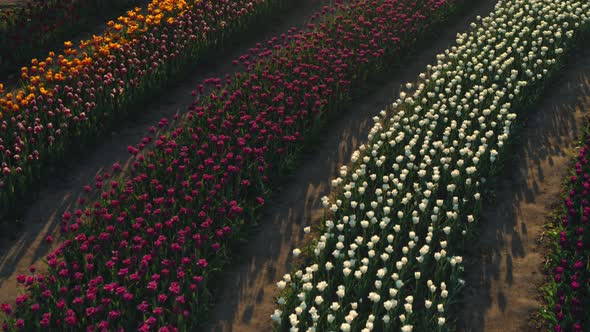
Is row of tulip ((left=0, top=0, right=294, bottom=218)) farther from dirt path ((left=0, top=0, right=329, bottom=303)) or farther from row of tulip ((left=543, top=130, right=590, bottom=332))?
row of tulip ((left=543, top=130, right=590, bottom=332))

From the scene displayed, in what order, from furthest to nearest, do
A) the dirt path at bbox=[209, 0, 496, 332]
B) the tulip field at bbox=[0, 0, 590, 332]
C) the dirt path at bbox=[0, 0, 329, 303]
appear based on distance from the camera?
the dirt path at bbox=[0, 0, 329, 303] → the dirt path at bbox=[209, 0, 496, 332] → the tulip field at bbox=[0, 0, 590, 332]

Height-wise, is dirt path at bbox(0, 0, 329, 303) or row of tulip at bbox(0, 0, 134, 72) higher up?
row of tulip at bbox(0, 0, 134, 72)

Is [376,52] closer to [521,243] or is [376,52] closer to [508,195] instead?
[508,195]

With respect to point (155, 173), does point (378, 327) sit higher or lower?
lower

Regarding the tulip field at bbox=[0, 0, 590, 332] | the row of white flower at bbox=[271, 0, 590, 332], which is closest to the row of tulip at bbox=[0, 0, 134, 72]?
the tulip field at bbox=[0, 0, 590, 332]

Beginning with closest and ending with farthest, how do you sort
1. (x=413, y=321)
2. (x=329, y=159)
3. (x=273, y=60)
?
(x=413, y=321)
(x=329, y=159)
(x=273, y=60)

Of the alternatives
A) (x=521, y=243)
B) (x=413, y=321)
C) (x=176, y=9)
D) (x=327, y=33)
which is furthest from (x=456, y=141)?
(x=176, y=9)

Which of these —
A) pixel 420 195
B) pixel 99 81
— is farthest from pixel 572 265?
pixel 99 81
